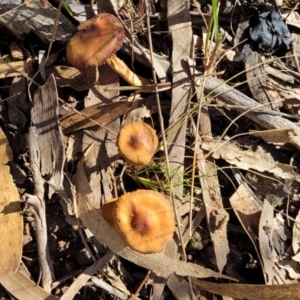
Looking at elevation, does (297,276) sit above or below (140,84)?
below

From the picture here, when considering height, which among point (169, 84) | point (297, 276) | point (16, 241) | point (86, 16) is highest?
point (86, 16)

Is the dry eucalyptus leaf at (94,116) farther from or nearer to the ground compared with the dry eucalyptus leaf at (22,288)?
farther from the ground

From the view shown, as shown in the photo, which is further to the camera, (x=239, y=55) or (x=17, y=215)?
(x=239, y=55)

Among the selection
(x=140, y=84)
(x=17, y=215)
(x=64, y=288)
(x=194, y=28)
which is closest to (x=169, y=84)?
(x=140, y=84)

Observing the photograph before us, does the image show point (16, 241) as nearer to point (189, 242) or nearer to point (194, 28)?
point (189, 242)

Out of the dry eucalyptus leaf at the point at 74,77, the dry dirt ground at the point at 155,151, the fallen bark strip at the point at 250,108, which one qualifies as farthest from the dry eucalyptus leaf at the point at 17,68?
the fallen bark strip at the point at 250,108

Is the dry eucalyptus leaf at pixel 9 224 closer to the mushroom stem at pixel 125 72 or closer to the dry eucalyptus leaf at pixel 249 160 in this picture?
the mushroom stem at pixel 125 72
